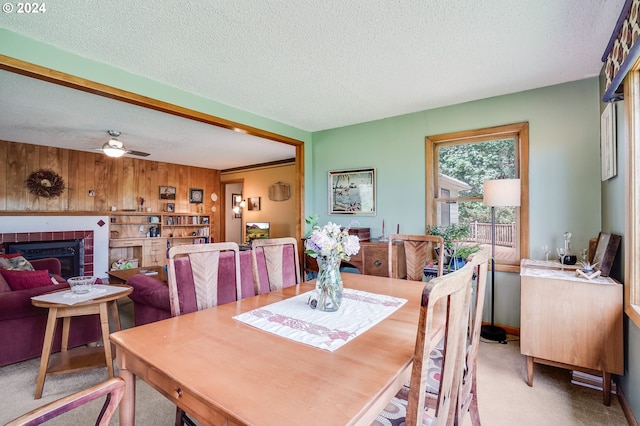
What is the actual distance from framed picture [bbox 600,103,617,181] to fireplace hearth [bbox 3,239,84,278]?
7.46 m

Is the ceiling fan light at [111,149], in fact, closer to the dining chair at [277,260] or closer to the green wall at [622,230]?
the dining chair at [277,260]

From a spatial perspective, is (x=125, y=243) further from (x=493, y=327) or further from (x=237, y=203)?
(x=493, y=327)

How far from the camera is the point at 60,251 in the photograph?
212 inches

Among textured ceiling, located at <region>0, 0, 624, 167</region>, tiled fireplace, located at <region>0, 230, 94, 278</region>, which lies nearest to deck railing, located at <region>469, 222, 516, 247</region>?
textured ceiling, located at <region>0, 0, 624, 167</region>

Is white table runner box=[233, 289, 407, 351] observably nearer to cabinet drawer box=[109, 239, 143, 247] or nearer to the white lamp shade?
the white lamp shade

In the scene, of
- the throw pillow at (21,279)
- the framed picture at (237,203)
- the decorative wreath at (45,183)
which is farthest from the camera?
the framed picture at (237,203)

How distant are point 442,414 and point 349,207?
3.48 meters

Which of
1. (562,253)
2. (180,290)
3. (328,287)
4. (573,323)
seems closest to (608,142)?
(562,253)

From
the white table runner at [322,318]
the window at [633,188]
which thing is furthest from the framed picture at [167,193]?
the window at [633,188]

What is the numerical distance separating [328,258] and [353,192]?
2876mm

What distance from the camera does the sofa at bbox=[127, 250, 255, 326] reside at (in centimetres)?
242

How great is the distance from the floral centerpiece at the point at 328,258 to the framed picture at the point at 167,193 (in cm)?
649

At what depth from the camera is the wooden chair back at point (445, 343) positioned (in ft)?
2.47

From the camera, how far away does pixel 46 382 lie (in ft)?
7.43
